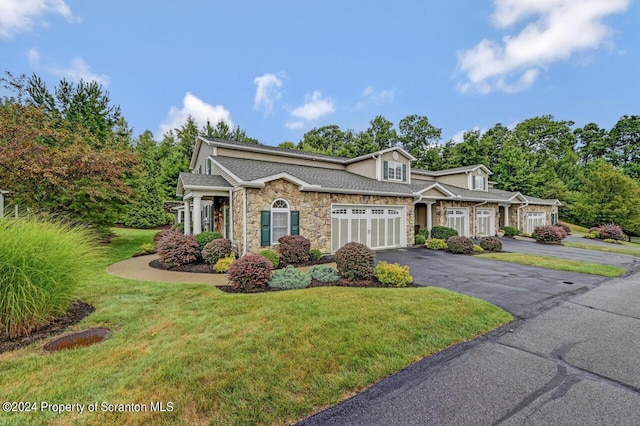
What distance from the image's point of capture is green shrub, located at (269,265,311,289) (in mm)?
7601

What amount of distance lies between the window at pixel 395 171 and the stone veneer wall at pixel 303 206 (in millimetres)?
4554

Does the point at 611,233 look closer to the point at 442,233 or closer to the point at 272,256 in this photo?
the point at 442,233

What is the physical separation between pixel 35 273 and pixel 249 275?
13.4 feet

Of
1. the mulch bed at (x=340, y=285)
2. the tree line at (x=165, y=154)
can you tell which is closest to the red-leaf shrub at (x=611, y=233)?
the tree line at (x=165, y=154)

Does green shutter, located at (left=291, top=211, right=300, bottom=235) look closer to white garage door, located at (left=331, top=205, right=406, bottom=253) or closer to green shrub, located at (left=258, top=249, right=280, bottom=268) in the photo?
green shrub, located at (left=258, top=249, right=280, bottom=268)

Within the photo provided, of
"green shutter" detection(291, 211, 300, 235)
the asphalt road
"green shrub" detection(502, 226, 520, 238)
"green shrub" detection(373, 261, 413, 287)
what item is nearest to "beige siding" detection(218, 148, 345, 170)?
"green shutter" detection(291, 211, 300, 235)

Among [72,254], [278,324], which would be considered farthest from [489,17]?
[72,254]

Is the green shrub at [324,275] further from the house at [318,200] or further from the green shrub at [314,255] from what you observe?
the house at [318,200]

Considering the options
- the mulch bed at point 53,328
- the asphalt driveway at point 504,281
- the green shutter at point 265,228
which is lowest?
the asphalt driveway at point 504,281

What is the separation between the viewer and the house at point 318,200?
37.9ft

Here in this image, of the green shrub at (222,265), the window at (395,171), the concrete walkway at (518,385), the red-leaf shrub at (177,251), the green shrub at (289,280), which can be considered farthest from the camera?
the window at (395,171)

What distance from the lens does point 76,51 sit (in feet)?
49.4

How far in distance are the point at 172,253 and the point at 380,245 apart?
10307 mm

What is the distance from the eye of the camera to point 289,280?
25.4 ft
